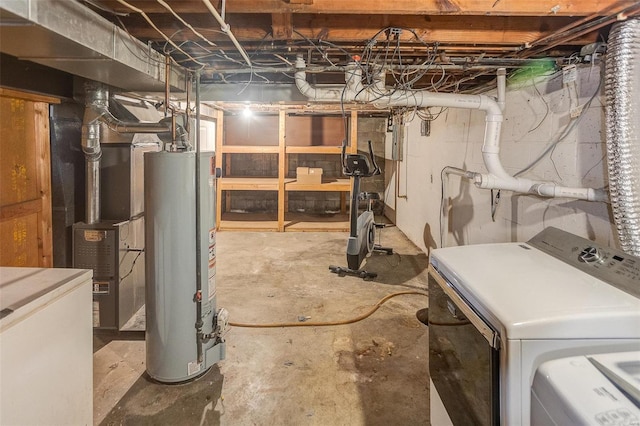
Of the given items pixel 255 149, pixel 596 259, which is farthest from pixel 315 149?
pixel 596 259

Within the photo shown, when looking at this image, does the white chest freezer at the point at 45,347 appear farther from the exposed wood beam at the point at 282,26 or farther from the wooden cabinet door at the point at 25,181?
the exposed wood beam at the point at 282,26

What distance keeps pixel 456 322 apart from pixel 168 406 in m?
1.60

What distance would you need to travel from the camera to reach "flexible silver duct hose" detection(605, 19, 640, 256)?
5.28 ft

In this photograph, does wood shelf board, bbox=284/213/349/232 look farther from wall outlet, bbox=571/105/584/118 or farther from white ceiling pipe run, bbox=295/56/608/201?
wall outlet, bbox=571/105/584/118

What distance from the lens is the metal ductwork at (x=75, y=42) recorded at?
1.27 m

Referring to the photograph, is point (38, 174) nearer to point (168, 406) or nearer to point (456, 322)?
point (168, 406)

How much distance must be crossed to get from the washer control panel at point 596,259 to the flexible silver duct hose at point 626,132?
0.81 feet

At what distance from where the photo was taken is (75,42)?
1486 millimetres

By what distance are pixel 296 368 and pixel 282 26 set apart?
→ 6.58 feet

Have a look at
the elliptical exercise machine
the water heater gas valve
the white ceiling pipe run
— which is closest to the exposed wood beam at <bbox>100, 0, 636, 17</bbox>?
the white ceiling pipe run

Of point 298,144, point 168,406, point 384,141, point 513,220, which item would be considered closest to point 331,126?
point 298,144

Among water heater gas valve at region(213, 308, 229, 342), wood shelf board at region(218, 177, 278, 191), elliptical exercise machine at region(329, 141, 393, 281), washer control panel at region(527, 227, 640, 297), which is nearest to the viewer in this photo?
washer control panel at region(527, 227, 640, 297)

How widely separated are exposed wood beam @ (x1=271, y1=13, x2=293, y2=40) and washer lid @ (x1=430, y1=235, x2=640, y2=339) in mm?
1369

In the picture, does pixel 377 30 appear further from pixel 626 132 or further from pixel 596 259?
pixel 596 259
